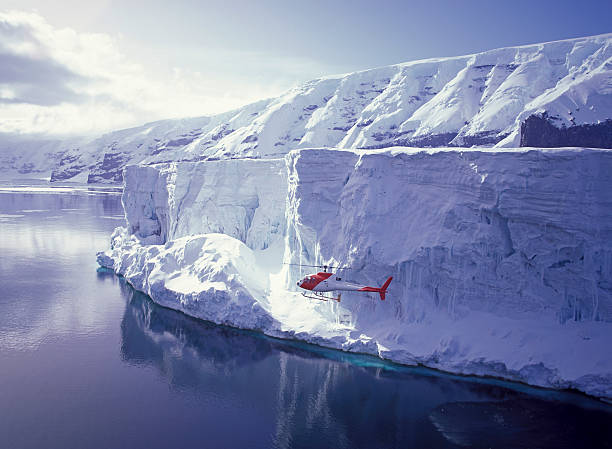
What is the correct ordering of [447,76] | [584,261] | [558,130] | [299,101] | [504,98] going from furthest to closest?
[299,101] → [447,76] → [504,98] → [558,130] → [584,261]

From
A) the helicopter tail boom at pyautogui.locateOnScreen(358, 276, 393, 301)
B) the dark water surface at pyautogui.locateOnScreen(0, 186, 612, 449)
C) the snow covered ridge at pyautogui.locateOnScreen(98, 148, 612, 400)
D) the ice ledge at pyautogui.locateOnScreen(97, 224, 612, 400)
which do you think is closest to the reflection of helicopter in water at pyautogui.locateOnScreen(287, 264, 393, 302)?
the helicopter tail boom at pyautogui.locateOnScreen(358, 276, 393, 301)

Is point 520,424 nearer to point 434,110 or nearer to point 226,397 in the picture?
point 226,397

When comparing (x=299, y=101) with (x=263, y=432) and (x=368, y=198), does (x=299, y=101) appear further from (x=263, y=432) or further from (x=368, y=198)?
(x=263, y=432)

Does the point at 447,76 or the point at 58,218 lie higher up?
the point at 447,76

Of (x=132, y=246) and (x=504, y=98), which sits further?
(x=504, y=98)

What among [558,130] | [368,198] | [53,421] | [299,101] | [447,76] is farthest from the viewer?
[299,101]

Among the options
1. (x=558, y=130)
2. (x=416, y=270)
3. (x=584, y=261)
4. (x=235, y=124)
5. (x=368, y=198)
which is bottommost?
(x=416, y=270)

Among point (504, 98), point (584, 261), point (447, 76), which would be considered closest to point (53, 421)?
point (584, 261)

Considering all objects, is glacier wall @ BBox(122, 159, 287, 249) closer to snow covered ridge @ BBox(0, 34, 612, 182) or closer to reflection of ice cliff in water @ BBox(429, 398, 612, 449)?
reflection of ice cliff in water @ BBox(429, 398, 612, 449)
